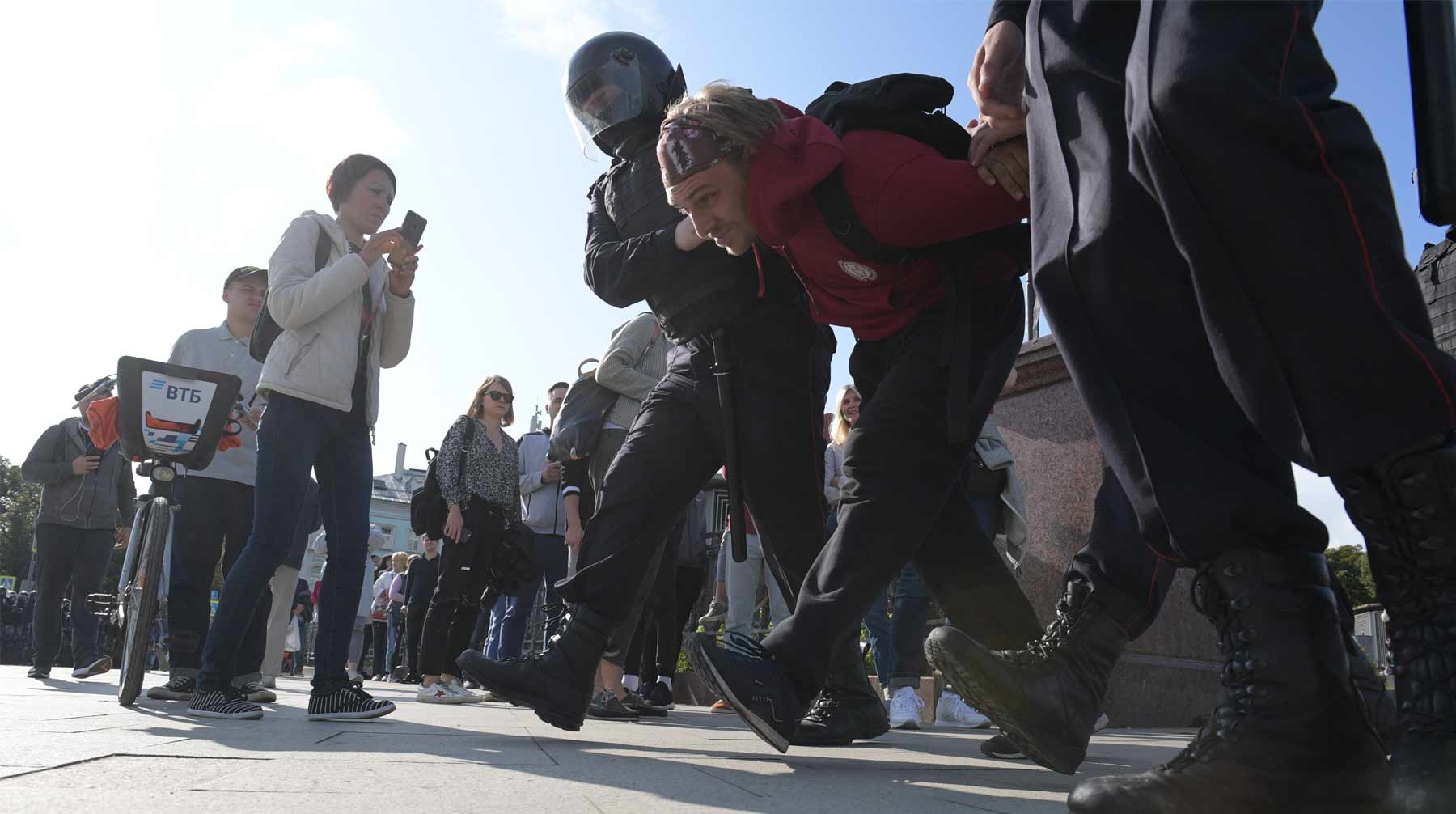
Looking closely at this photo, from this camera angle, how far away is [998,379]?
9.19ft

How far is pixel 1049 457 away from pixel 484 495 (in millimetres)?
3404

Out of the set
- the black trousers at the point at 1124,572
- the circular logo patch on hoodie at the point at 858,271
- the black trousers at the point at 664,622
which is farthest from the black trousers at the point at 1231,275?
the black trousers at the point at 664,622

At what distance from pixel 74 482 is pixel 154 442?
424 centimetres

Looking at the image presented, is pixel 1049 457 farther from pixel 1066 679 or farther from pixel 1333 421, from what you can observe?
pixel 1333 421

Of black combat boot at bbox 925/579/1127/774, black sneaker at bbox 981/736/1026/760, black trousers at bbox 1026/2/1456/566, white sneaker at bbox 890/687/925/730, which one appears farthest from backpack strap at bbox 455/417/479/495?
black trousers at bbox 1026/2/1456/566

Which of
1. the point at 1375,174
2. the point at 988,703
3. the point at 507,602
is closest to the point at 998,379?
the point at 988,703

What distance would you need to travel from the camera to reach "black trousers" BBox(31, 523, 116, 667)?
8133mm

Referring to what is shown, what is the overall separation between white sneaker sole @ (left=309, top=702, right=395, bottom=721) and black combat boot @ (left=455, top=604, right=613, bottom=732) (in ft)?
3.90

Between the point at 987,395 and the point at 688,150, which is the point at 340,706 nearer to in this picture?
the point at 688,150

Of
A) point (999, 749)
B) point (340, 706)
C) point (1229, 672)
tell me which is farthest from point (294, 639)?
point (1229, 672)

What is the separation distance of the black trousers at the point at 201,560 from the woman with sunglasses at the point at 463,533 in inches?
40.7

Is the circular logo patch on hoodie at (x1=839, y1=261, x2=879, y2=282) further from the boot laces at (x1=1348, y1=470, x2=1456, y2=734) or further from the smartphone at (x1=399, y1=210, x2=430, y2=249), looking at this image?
the smartphone at (x1=399, y1=210, x2=430, y2=249)

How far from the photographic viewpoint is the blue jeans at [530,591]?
7109mm

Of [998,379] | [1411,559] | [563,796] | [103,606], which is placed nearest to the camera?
[1411,559]
